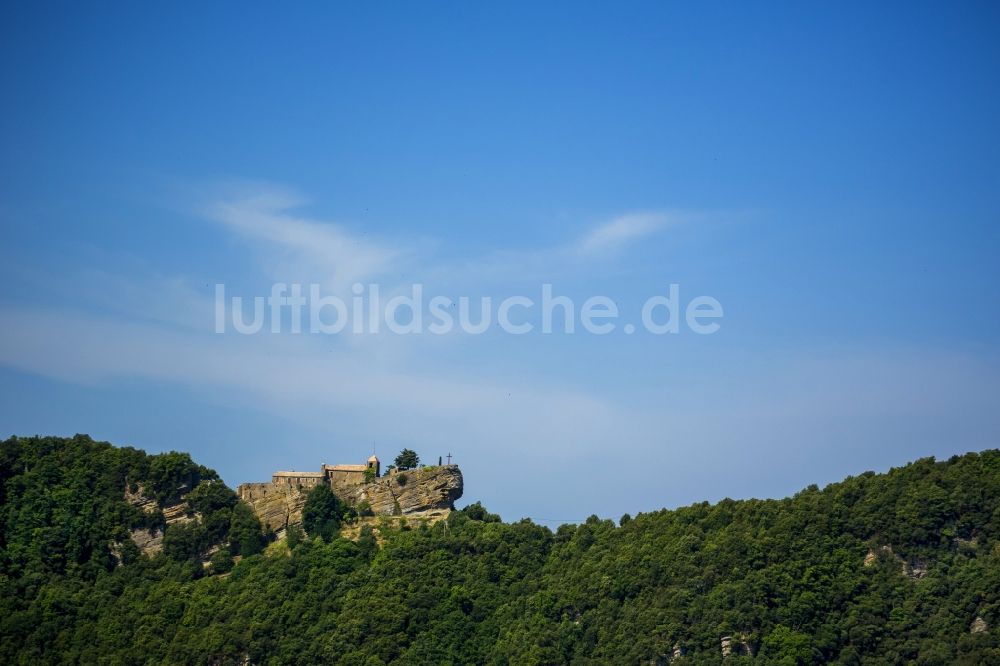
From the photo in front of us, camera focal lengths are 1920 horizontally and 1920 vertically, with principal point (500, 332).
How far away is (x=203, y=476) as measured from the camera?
11831 cm

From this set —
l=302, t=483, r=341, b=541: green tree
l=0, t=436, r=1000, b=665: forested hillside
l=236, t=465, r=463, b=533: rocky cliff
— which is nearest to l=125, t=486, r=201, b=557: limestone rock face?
l=0, t=436, r=1000, b=665: forested hillside

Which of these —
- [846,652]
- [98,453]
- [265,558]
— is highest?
[98,453]

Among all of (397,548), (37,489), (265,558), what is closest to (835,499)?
(397,548)

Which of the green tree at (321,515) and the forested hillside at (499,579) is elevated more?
the green tree at (321,515)

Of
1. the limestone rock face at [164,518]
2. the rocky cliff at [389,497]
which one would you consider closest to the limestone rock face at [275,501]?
the rocky cliff at [389,497]

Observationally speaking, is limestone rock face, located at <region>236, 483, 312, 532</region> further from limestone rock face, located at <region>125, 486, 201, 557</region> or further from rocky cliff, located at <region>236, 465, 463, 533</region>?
limestone rock face, located at <region>125, 486, 201, 557</region>

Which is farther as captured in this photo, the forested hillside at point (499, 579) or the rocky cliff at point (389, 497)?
the rocky cliff at point (389, 497)

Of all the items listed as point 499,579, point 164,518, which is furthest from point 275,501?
point 499,579

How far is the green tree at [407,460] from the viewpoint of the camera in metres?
117

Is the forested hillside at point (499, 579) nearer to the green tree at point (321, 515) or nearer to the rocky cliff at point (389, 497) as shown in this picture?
the green tree at point (321, 515)

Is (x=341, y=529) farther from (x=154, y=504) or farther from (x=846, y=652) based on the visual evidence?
(x=846, y=652)

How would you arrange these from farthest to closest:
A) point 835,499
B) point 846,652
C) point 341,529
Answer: point 341,529 → point 835,499 → point 846,652

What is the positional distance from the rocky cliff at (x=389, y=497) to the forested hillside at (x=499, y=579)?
1.39 metres

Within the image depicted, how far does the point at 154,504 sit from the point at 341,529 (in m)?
11.9
